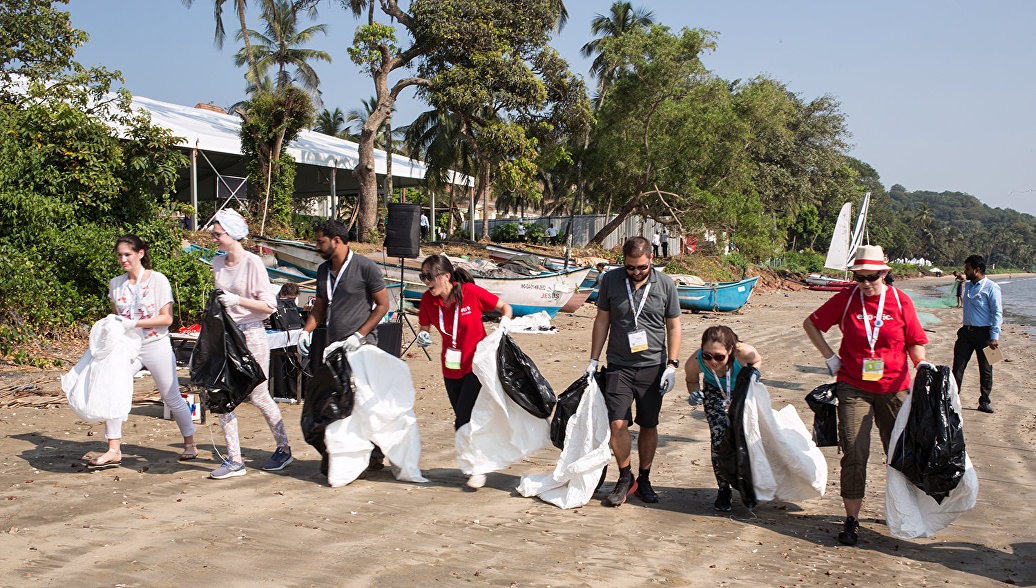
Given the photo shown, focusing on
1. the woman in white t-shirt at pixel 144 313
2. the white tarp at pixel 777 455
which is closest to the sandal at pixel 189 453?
the woman in white t-shirt at pixel 144 313

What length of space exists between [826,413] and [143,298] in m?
4.57

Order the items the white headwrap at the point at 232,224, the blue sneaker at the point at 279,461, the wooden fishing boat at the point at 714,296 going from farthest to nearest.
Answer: the wooden fishing boat at the point at 714,296, the blue sneaker at the point at 279,461, the white headwrap at the point at 232,224

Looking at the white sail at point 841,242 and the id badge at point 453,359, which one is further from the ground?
the white sail at point 841,242

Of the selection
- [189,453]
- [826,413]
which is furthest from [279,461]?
[826,413]

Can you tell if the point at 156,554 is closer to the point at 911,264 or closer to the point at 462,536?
the point at 462,536

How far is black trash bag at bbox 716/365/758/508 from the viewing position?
4289 mm

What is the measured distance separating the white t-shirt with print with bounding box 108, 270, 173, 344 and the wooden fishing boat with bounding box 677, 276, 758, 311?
655 inches

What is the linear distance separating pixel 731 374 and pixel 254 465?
3.55 meters

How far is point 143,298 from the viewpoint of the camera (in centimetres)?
486

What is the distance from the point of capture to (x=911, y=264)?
255 feet

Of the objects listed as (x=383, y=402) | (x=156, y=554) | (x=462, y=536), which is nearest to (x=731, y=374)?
(x=462, y=536)

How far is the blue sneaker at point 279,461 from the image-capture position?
5.11 m

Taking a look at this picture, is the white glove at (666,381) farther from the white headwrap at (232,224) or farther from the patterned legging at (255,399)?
the white headwrap at (232,224)

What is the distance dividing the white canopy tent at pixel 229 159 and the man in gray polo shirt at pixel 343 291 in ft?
46.1
